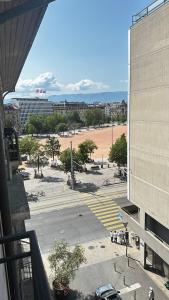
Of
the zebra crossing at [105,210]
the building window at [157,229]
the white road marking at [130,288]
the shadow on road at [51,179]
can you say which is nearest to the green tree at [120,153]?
the shadow on road at [51,179]

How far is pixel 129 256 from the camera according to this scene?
23.4 m

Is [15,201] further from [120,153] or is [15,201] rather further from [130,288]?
[120,153]

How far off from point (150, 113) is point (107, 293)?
37.5 feet

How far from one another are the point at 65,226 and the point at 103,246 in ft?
17.9

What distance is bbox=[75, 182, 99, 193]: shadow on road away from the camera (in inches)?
1555

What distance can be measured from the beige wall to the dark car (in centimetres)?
528

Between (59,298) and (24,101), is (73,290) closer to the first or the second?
(59,298)

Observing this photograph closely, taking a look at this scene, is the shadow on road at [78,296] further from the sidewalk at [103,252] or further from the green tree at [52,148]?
the green tree at [52,148]

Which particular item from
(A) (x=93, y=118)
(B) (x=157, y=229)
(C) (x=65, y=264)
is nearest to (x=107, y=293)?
(C) (x=65, y=264)

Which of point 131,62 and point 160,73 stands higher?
point 131,62

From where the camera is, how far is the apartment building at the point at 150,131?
1722 centimetres

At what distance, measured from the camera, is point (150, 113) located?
18922 mm

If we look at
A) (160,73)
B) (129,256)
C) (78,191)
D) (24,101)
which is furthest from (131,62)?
(24,101)

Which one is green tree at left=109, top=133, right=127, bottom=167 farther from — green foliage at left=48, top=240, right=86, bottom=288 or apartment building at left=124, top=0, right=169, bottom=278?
green foliage at left=48, top=240, right=86, bottom=288
